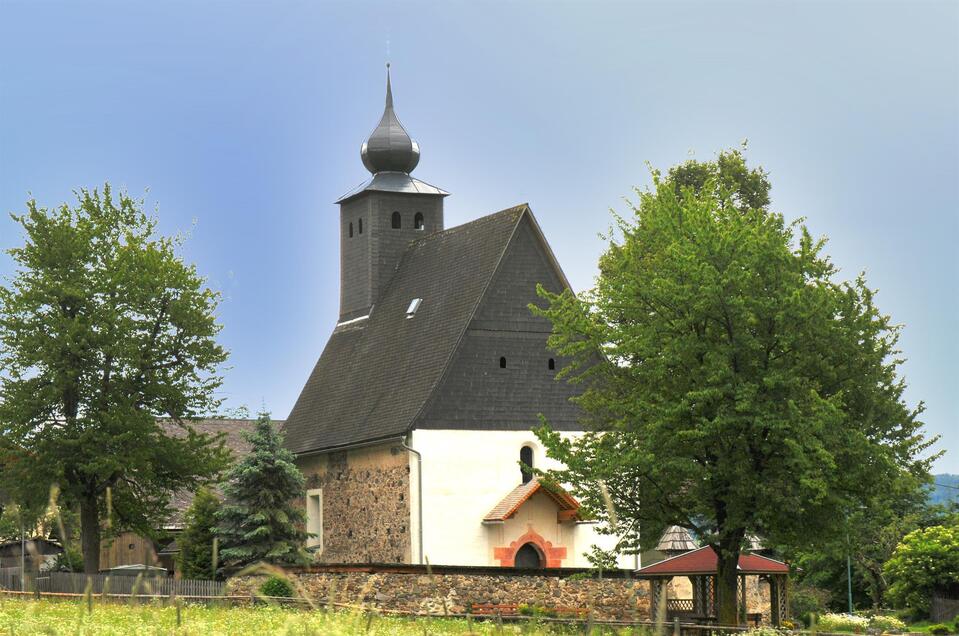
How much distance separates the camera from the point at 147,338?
41688 mm

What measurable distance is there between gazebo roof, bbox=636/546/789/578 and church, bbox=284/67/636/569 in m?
4.07

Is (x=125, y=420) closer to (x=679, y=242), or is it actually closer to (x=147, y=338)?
(x=147, y=338)

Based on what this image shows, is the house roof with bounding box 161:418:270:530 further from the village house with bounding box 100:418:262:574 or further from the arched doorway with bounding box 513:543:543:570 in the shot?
the arched doorway with bounding box 513:543:543:570

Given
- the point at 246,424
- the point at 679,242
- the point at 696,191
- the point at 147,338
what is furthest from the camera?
the point at 246,424

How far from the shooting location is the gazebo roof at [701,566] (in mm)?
31094

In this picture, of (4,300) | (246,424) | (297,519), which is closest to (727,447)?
(297,519)

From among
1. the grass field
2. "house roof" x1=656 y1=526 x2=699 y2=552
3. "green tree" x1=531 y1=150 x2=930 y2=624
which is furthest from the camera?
"house roof" x1=656 y1=526 x2=699 y2=552

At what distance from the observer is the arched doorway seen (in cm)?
3886

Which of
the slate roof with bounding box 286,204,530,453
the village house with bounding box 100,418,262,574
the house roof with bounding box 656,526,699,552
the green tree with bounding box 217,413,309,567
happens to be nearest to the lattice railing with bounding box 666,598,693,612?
the house roof with bounding box 656,526,699,552

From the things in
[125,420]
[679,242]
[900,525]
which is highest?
[679,242]

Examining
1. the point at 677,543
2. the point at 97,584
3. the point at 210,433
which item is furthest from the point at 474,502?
the point at 210,433

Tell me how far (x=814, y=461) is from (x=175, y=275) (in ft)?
72.6

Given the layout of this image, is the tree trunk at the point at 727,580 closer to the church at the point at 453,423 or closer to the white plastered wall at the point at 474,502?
the church at the point at 453,423

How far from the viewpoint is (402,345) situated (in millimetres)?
43250
